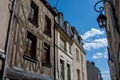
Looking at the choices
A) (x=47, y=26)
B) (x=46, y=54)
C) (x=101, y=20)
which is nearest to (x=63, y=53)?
(x=46, y=54)

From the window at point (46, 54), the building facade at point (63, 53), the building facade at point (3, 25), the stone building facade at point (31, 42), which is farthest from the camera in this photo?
the building facade at point (63, 53)

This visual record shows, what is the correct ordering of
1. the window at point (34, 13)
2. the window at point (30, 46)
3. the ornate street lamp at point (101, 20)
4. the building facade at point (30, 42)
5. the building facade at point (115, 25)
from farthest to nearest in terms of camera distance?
the window at point (34, 13)
the window at point (30, 46)
the building facade at point (30, 42)
the ornate street lamp at point (101, 20)
the building facade at point (115, 25)

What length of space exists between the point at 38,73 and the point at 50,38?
10.3 feet

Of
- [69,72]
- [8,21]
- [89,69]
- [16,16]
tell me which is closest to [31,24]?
[16,16]

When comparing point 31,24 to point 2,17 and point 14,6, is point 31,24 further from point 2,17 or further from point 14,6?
point 2,17

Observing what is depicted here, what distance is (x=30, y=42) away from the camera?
890 centimetres

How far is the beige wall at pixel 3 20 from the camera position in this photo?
637 centimetres

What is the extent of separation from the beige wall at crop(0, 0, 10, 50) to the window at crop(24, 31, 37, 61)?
191 centimetres

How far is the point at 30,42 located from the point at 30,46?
223 millimetres

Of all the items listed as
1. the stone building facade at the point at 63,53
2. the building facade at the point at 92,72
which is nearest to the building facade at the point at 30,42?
the stone building facade at the point at 63,53

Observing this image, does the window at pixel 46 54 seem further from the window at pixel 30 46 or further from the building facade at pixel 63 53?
the window at pixel 30 46

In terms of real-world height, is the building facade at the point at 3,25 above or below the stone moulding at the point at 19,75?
above

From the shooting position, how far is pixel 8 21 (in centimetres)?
689

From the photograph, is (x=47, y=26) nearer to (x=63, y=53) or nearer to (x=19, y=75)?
(x=63, y=53)
